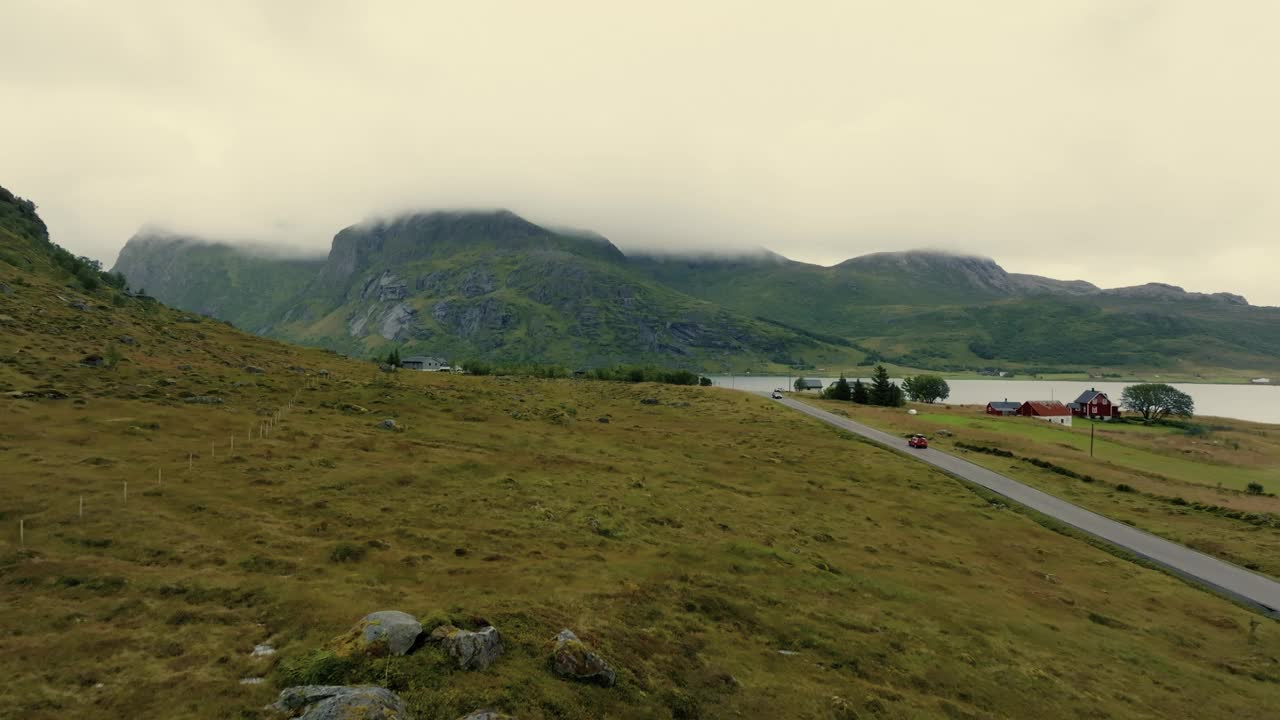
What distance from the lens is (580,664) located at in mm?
17469

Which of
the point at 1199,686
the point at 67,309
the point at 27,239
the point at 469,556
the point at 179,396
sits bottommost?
the point at 1199,686

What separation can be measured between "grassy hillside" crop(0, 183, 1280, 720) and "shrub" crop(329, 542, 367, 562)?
0.11 metres

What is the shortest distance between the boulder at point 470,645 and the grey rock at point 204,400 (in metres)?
53.1

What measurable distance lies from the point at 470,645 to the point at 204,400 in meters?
55.4

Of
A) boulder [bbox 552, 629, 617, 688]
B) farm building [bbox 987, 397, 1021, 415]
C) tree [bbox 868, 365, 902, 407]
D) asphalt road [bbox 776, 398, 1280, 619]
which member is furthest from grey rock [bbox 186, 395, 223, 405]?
farm building [bbox 987, 397, 1021, 415]

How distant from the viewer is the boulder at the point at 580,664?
17281 millimetres

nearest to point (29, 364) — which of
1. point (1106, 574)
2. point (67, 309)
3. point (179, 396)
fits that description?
point (179, 396)

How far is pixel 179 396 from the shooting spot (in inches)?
2211

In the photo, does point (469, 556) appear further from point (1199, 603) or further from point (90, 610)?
point (1199, 603)

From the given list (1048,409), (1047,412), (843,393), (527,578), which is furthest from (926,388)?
(527,578)

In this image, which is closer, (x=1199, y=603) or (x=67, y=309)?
(x=1199, y=603)

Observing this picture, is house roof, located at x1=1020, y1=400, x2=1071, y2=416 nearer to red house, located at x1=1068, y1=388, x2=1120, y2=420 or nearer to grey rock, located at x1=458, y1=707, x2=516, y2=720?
red house, located at x1=1068, y1=388, x2=1120, y2=420

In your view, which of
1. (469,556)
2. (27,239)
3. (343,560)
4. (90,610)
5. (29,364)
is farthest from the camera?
(27,239)

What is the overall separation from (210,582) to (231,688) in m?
8.93
